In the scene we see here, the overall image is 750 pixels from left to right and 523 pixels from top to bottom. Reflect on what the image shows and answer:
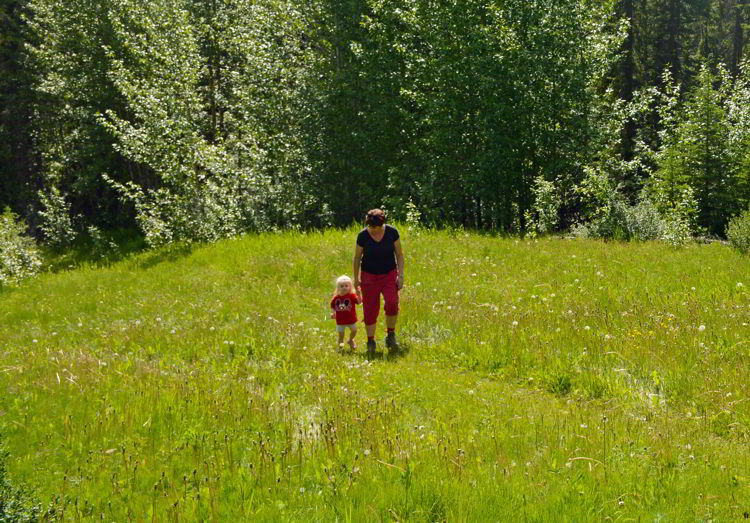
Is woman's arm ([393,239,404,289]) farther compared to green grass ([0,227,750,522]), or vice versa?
woman's arm ([393,239,404,289])

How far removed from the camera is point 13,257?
69.7ft

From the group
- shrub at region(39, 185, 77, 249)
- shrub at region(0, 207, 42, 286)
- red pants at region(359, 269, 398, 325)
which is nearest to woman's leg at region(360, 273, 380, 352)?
red pants at region(359, 269, 398, 325)

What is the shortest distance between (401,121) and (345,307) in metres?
15.2

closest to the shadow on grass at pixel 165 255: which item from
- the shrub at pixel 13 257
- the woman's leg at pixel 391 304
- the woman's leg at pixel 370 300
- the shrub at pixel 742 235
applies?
the shrub at pixel 13 257

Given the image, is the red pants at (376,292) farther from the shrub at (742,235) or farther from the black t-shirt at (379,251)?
the shrub at (742,235)

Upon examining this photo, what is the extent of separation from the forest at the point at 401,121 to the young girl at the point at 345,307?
982 cm

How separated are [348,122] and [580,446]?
67.8ft

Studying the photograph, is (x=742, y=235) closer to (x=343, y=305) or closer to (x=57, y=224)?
(x=343, y=305)

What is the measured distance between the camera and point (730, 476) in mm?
4988

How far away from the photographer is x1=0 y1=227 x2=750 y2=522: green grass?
4.63 metres

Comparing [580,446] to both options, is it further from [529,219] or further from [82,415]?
[529,219]

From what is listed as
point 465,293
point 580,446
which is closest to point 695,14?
point 465,293

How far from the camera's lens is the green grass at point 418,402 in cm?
463

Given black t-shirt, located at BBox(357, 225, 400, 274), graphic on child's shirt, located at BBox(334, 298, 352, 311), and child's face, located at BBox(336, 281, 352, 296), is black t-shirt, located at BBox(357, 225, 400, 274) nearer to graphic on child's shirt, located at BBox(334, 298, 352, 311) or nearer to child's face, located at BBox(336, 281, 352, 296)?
child's face, located at BBox(336, 281, 352, 296)
